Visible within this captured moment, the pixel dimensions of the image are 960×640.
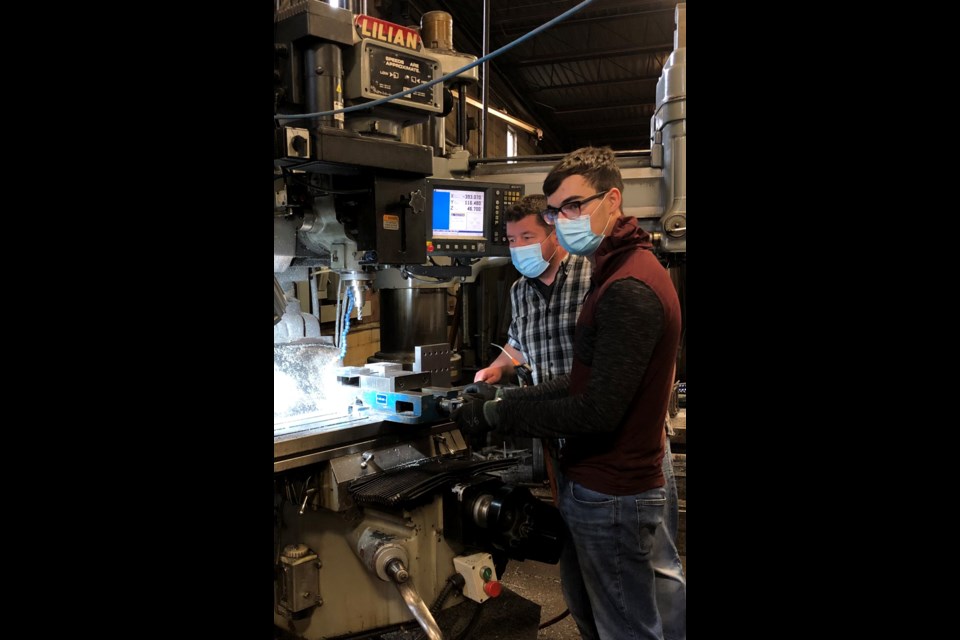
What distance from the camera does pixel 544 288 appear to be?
243 cm

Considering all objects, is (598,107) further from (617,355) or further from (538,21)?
(617,355)

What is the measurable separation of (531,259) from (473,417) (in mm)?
701

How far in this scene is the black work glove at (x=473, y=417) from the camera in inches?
77.6

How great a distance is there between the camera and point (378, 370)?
2.35m

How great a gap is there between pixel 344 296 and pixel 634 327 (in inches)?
47.4

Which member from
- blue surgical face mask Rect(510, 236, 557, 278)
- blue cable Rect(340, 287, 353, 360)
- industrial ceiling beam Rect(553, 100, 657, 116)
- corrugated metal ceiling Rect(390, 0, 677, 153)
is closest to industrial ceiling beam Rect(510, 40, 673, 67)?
corrugated metal ceiling Rect(390, 0, 677, 153)

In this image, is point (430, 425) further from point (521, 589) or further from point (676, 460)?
point (676, 460)

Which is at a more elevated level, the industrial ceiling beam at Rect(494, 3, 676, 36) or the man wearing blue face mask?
the industrial ceiling beam at Rect(494, 3, 676, 36)

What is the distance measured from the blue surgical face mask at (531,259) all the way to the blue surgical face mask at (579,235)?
0.35m

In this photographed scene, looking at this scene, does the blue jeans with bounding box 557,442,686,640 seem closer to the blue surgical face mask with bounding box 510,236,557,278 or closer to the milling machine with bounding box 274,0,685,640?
the milling machine with bounding box 274,0,685,640

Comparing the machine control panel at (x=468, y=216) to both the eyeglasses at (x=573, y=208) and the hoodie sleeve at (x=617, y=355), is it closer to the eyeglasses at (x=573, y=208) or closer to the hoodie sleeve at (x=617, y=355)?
the eyeglasses at (x=573, y=208)

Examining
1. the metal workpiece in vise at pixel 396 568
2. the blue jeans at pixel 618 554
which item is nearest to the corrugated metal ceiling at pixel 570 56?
→ the metal workpiece in vise at pixel 396 568

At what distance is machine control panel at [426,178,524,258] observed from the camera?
97.0 inches

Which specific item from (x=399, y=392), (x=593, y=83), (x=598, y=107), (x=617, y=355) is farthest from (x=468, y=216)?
(x=598, y=107)
